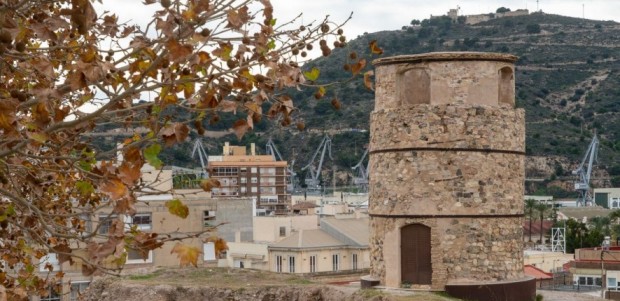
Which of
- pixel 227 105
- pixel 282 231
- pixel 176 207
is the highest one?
pixel 227 105

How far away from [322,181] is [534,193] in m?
22.9

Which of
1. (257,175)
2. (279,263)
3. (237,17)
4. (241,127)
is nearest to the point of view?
(237,17)

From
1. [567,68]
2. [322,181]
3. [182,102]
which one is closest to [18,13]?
[182,102]

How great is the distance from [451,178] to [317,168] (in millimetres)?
102331

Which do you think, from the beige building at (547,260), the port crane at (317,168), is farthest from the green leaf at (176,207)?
the port crane at (317,168)

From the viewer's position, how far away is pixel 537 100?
12094 cm

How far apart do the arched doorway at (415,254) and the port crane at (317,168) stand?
315ft

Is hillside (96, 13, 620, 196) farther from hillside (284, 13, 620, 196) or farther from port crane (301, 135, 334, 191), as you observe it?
port crane (301, 135, 334, 191)

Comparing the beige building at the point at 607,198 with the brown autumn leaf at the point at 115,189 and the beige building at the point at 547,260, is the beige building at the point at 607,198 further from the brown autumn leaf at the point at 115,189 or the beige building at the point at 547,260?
the brown autumn leaf at the point at 115,189

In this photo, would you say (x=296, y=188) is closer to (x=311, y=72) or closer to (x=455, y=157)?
(x=455, y=157)

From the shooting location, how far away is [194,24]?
6.28 metres

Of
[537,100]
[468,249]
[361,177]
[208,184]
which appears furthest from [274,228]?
[537,100]

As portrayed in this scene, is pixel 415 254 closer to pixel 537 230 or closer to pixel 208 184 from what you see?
pixel 208 184

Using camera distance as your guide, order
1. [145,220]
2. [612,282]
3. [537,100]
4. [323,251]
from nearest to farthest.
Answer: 1. [145,220]
2. [612,282]
3. [323,251]
4. [537,100]
